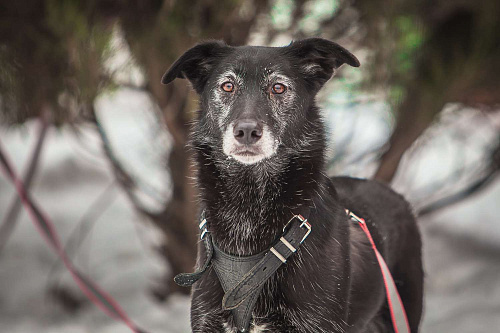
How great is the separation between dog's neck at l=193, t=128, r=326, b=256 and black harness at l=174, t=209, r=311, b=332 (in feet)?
0.22

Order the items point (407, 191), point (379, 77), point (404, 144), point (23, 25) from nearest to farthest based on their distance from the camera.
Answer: point (23, 25) → point (379, 77) → point (404, 144) → point (407, 191)

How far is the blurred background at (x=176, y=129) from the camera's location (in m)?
3.50

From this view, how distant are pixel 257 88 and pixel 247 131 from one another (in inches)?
10.1

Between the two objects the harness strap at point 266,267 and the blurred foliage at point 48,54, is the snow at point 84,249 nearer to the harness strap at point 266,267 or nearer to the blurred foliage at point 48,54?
the blurred foliage at point 48,54

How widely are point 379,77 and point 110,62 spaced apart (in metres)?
1.88

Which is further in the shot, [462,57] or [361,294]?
[462,57]

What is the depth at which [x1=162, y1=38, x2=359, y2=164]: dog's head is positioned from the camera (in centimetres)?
222

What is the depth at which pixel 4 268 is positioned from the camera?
519 cm

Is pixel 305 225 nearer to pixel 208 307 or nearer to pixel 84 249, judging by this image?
pixel 208 307

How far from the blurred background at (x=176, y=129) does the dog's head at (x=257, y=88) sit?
0.26 meters

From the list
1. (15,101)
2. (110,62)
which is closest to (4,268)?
(15,101)

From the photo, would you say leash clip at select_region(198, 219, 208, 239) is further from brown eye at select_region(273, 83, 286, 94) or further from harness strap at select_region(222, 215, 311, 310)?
brown eye at select_region(273, 83, 286, 94)

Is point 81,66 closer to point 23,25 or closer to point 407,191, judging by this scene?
point 23,25

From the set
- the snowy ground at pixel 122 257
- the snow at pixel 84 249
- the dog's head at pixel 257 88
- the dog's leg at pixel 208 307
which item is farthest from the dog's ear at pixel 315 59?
the snow at pixel 84 249
